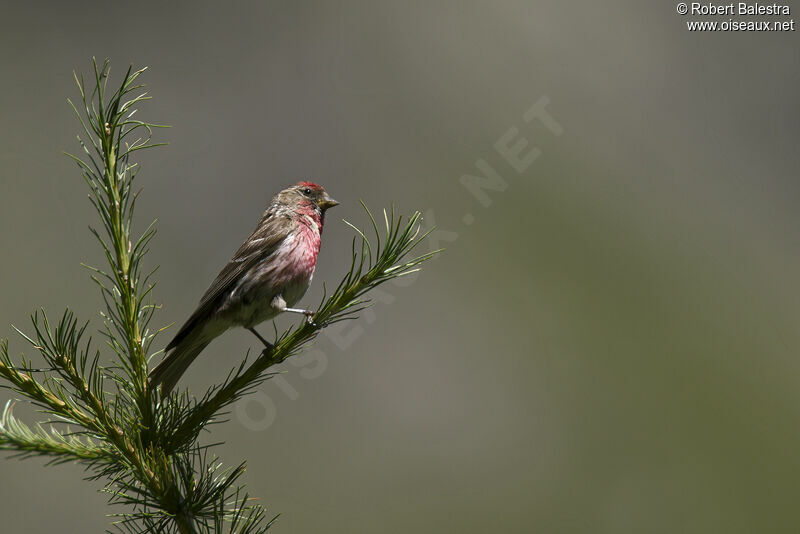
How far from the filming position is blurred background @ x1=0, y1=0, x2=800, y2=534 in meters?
19.9

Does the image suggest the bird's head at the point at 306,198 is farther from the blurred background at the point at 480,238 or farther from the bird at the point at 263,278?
the blurred background at the point at 480,238

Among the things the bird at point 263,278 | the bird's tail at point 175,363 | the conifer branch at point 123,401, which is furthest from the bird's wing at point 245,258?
the conifer branch at point 123,401

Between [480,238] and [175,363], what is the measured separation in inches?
907

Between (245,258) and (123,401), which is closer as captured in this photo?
(123,401)

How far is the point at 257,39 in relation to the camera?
24.8 m

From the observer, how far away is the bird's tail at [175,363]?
2.55 meters

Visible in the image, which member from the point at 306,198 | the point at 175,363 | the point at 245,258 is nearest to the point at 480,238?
the point at 306,198

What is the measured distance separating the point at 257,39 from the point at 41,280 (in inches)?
423

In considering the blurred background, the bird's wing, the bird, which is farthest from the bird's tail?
the blurred background

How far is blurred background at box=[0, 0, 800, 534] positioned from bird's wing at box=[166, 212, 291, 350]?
44.0ft

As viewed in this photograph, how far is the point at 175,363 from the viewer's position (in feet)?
9.31

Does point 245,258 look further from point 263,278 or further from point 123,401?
point 123,401

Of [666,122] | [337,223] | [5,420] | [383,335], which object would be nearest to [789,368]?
[666,122]

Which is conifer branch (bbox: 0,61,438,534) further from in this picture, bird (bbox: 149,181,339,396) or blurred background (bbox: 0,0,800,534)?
blurred background (bbox: 0,0,800,534)
